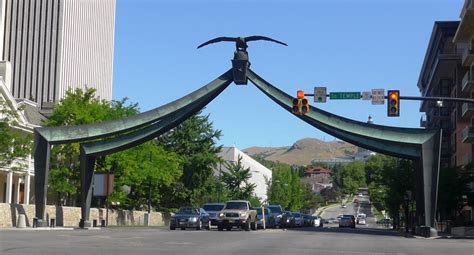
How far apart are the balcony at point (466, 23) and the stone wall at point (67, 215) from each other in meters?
33.3

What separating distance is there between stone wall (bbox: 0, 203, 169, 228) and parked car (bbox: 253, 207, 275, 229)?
1223 centimetres

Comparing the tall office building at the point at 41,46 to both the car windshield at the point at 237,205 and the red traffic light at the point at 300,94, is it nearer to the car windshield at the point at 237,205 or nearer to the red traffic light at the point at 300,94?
the car windshield at the point at 237,205

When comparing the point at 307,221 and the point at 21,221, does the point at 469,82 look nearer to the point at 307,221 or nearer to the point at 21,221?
the point at 307,221

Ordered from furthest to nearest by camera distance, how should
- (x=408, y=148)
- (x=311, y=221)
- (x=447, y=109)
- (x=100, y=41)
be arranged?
(x=100, y=41) → (x=447, y=109) → (x=311, y=221) → (x=408, y=148)

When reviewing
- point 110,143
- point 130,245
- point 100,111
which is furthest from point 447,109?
point 130,245

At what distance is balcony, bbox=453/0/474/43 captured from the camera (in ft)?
193

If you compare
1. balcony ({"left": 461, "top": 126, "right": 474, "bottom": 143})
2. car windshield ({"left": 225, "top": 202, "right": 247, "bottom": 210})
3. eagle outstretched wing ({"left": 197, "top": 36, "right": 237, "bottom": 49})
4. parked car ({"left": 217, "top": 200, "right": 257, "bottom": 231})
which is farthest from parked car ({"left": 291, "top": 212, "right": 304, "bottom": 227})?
eagle outstretched wing ({"left": 197, "top": 36, "right": 237, "bottom": 49})

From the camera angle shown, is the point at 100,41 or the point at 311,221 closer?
the point at 311,221

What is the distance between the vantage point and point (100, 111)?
186 feet

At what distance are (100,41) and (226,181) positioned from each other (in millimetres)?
31983

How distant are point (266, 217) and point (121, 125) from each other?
15.7 meters

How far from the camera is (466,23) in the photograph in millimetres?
62500

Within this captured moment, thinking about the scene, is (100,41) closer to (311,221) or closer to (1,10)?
(1,10)

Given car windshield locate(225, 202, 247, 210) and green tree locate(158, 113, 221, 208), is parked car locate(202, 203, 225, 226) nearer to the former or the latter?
car windshield locate(225, 202, 247, 210)
